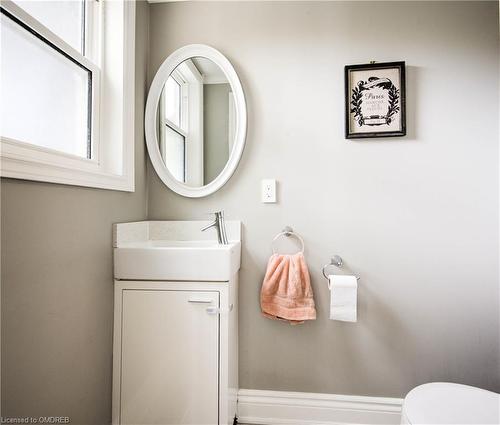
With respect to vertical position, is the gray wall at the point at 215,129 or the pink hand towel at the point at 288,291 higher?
the gray wall at the point at 215,129

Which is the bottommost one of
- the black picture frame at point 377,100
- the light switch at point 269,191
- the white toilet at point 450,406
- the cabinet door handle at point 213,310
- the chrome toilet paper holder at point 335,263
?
the white toilet at point 450,406

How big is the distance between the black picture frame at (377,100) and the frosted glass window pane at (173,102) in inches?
36.1

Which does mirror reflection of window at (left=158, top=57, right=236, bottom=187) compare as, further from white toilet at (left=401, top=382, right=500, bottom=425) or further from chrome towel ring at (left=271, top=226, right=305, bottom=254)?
white toilet at (left=401, top=382, right=500, bottom=425)

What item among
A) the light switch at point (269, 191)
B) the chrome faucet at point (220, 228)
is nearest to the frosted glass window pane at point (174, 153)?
the chrome faucet at point (220, 228)

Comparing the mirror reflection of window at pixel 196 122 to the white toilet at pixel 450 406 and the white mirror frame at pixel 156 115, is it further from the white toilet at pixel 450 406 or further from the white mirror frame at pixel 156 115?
the white toilet at pixel 450 406

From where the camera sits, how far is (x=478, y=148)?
1.49 metres

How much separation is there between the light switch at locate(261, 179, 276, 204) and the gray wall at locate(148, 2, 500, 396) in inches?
1.6

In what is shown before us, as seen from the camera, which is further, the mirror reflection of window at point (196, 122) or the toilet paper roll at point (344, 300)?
the mirror reflection of window at point (196, 122)

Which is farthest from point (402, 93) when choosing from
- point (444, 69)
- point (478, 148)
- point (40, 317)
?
point (40, 317)

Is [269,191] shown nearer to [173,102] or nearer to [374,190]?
[374,190]

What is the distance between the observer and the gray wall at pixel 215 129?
163 cm

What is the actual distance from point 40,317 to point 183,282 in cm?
52

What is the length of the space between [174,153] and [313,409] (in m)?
1.57

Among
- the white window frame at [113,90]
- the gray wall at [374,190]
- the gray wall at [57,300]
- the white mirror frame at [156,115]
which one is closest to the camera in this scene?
the gray wall at [57,300]
